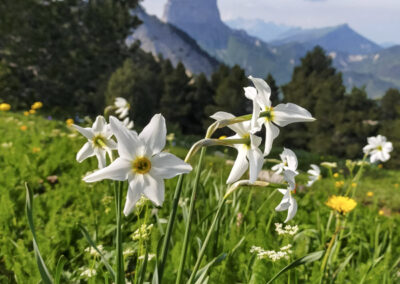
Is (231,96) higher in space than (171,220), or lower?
lower

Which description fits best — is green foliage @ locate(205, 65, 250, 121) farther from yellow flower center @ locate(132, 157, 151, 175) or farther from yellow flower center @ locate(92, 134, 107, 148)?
yellow flower center @ locate(132, 157, 151, 175)

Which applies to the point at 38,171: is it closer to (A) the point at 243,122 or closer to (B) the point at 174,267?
(B) the point at 174,267

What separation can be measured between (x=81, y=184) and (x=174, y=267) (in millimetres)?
1334

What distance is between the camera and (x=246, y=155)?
2.48 ft

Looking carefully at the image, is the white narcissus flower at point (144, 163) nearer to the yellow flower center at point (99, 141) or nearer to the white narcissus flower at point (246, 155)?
the white narcissus flower at point (246, 155)

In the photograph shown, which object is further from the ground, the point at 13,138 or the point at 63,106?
the point at 13,138

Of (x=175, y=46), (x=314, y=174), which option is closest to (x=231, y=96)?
→ (x=314, y=174)

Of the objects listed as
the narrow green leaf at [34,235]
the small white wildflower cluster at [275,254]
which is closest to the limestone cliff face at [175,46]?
the small white wildflower cluster at [275,254]

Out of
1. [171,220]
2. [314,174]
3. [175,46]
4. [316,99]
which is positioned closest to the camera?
[171,220]

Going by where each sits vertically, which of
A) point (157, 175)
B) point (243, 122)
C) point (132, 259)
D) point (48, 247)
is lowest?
point (132, 259)

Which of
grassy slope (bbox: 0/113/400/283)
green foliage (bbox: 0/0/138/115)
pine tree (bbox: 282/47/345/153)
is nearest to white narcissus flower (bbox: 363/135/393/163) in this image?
grassy slope (bbox: 0/113/400/283)

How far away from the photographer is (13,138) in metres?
3.94

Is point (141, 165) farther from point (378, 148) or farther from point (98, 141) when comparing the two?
point (378, 148)

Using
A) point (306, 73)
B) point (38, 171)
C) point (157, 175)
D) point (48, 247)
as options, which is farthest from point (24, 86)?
point (306, 73)
